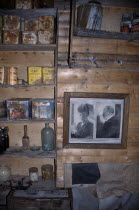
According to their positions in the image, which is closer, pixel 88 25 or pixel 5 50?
pixel 88 25

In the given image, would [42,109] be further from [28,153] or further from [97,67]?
[97,67]

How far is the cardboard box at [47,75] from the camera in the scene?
1877mm

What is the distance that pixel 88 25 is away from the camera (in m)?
1.72

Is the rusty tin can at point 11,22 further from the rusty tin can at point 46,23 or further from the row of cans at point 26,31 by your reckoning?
the rusty tin can at point 46,23

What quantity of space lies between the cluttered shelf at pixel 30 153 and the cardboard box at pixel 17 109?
17.1 inches

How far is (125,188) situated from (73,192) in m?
0.66

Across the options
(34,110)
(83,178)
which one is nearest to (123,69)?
(34,110)

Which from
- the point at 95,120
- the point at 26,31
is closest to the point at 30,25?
the point at 26,31

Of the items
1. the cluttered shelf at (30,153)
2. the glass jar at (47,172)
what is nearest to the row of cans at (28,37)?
the cluttered shelf at (30,153)

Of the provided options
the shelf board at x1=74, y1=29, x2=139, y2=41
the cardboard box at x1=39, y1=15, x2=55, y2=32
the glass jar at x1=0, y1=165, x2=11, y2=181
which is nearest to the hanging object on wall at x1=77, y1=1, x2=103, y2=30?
the shelf board at x1=74, y1=29, x2=139, y2=41

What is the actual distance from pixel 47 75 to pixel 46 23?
1.97 feet

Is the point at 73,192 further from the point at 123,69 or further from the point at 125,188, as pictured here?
the point at 123,69

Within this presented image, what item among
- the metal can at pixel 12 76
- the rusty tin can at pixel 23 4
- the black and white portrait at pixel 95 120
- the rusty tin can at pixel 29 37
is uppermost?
the rusty tin can at pixel 23 4

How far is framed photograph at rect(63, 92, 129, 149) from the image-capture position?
196cm
